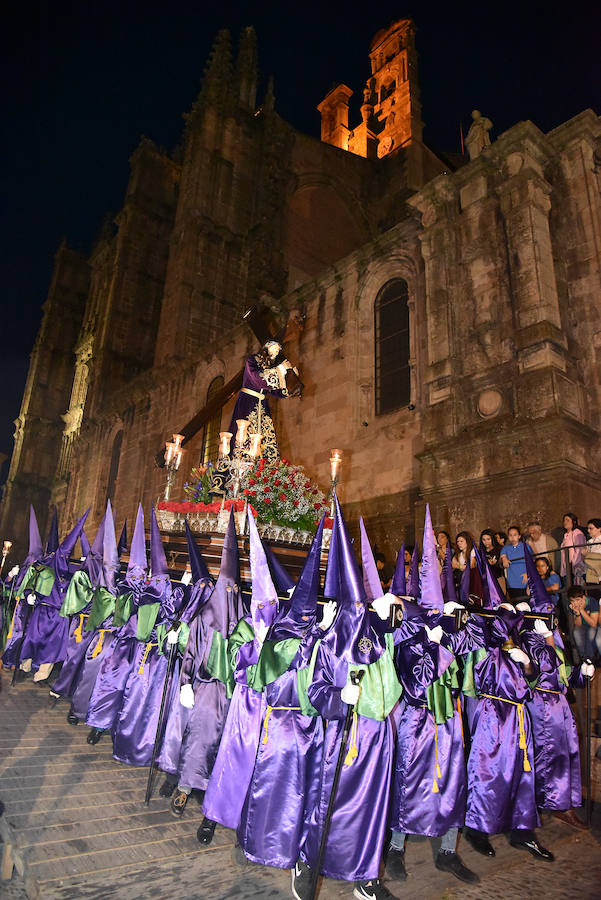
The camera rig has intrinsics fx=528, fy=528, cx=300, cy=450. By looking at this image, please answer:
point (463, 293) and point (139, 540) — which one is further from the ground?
point (463, 293)

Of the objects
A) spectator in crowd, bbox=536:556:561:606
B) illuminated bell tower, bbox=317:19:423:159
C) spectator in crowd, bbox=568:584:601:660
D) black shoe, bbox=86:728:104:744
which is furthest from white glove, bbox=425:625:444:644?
illuminated bell tower, bbox=317:19:423:159

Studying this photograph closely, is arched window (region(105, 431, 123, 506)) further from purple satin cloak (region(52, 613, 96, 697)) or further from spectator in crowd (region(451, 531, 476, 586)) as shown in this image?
spectator in crowd (region(451, 531, 476, 586))

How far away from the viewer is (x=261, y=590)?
4211 millimetres

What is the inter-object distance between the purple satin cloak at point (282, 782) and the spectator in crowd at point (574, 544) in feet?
14.4

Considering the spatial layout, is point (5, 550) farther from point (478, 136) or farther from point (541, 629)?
point (478, 136)

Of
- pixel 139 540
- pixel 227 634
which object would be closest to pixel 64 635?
pixel 139 540

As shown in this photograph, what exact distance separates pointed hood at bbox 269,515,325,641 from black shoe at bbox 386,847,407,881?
5.98 feet

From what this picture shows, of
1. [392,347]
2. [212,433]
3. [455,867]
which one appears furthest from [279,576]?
[212,433]

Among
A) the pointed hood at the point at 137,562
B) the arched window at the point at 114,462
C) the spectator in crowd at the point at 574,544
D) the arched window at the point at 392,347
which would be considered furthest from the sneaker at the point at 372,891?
the arched window at the point at 114,462

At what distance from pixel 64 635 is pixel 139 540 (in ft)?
8.86

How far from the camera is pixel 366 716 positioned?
3742 millimetres

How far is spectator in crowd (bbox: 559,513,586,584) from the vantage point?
677 centimetres

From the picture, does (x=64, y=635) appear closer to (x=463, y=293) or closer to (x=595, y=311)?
(x=463, y=293)

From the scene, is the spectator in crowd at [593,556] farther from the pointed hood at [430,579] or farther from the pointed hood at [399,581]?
the pointed hood at [430,579]
